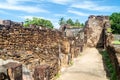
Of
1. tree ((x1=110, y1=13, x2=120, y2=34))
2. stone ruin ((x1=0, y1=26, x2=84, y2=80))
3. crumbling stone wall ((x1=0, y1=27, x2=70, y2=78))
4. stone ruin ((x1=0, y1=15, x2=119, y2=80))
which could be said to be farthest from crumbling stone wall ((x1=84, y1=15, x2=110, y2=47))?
stone ruin ((x1=0, y1=26, x2=84, y2=80))

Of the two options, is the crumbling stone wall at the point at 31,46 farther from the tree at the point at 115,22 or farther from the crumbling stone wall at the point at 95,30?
the tree at the point at 115,22

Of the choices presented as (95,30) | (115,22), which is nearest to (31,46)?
(95,30)

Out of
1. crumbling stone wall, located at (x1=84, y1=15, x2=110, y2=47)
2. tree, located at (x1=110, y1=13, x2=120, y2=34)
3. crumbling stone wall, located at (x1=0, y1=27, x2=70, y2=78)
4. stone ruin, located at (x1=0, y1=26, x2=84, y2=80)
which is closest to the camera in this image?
stone ruin, located at (x1=0, y1=26, x2=84, y2=80)

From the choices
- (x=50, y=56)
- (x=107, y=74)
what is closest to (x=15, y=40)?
(x=50, y=56)

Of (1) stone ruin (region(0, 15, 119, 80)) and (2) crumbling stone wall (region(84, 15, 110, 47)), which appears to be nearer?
(1) stone ruin (region(0, 15, 119, 80))

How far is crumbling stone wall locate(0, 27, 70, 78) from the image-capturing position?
355 inches

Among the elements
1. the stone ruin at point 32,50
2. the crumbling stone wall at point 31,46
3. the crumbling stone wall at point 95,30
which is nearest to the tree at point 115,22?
the crumbling stone wall at point 95,30

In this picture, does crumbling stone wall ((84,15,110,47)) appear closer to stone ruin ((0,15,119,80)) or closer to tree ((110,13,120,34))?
tree ((110,13,120,34))

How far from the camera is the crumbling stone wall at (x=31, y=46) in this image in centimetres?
902

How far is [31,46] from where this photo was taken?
34.3ft

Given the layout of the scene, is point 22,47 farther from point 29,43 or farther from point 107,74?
point 107,74

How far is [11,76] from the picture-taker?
7215mm

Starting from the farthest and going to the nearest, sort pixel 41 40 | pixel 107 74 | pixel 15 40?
pixel 107 74 < pixel 41 40 < pixel 15 40

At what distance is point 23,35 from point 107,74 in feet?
19.2
